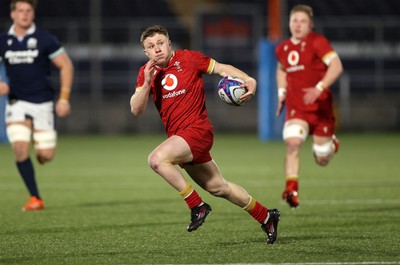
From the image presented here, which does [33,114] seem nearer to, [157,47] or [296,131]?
[296,131]

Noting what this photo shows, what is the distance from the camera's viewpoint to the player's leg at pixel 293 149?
389 inches

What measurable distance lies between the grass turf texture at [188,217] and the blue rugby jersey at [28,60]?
1233 mm

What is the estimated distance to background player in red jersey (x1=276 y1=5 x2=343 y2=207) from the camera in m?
10.1

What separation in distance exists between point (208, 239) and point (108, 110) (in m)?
20.1

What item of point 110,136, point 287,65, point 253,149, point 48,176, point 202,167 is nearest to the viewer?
point 202,167

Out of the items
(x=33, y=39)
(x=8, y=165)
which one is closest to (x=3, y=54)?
(x=33, y=39)

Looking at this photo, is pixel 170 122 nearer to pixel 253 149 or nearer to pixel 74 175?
pixel 74 175

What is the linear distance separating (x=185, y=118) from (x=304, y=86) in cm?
325

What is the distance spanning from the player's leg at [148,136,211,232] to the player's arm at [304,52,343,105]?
2.72 m

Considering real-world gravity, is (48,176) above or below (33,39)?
below

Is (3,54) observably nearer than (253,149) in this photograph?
Yes

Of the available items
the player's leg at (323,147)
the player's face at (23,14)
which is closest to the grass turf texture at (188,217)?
the player's leg at (323,147)

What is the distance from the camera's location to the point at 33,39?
10.4 m

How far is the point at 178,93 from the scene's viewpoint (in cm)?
734
